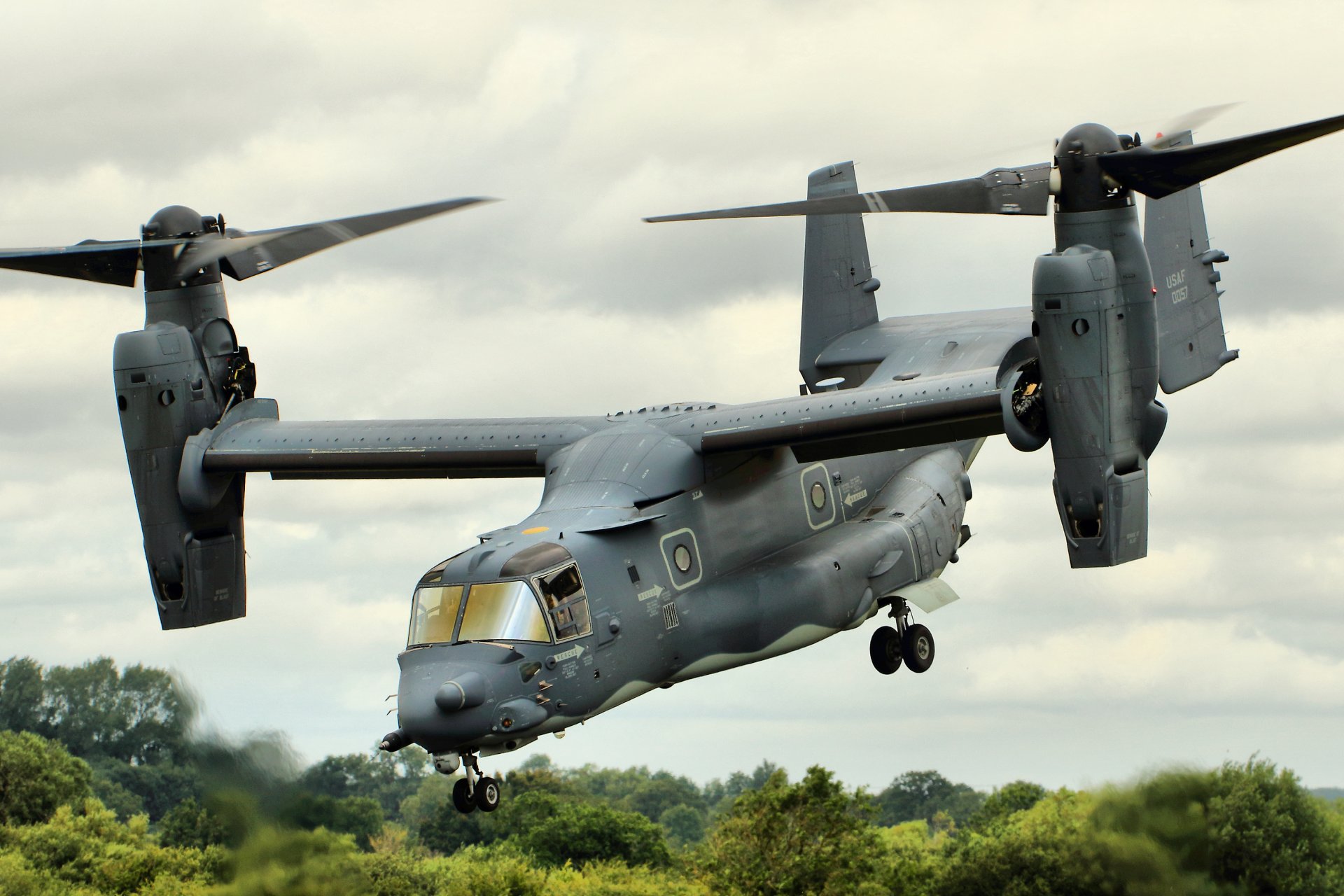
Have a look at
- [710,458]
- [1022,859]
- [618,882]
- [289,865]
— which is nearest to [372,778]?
[618,882]

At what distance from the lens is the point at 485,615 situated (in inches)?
864

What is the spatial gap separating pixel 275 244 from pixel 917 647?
12678 mm

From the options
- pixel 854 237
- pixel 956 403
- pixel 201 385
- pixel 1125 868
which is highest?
pixel 854 237

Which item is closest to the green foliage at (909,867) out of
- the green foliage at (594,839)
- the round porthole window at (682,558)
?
the green foliage at (594,839)

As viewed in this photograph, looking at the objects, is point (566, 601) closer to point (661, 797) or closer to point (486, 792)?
point (486, 792)

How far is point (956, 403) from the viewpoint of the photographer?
24625 millimetres

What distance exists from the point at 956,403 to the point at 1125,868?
13.6 m

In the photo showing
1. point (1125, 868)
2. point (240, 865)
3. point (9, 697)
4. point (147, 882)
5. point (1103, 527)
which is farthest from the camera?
point (9, 697)

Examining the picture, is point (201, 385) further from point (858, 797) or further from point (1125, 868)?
point (858, 797)

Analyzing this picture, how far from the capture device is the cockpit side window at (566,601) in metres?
22.2

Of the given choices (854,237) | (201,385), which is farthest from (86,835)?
(854,237)

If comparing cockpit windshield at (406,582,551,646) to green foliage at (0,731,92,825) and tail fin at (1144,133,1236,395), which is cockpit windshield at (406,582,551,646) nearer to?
tail fin at (1144,133,1236,395)

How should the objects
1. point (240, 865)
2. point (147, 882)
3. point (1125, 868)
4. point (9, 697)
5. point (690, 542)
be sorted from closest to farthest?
point (690, 542) → point (240, 865) → point (1125, 868) → point (147, 882) → point (9, 697)

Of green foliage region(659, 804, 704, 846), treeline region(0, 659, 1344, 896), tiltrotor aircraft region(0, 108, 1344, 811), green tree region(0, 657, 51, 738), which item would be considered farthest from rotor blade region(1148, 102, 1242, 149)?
green foliage region(659, 804, 704, 846)
